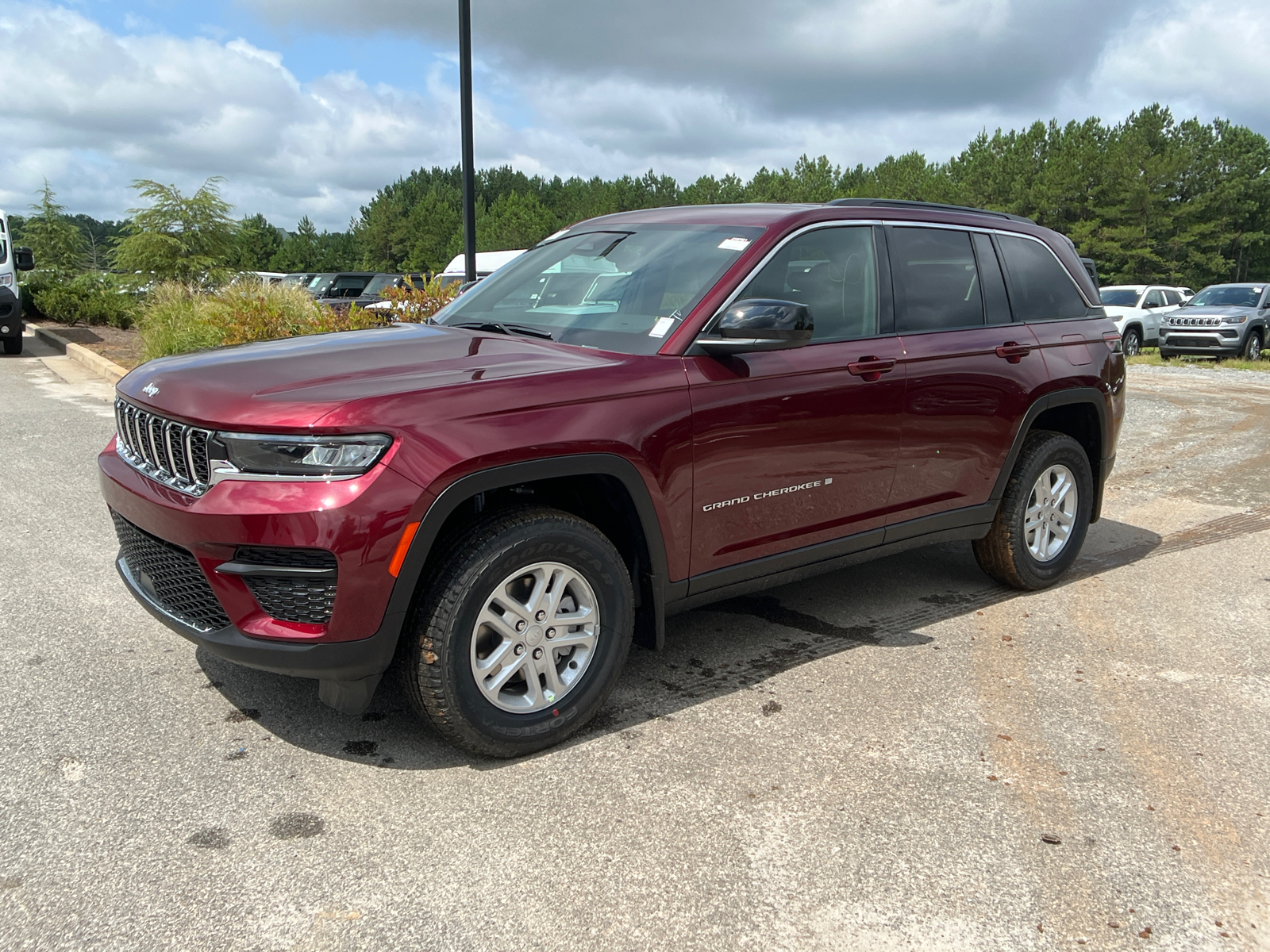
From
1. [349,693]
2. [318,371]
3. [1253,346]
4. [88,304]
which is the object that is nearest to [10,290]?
[88,304]

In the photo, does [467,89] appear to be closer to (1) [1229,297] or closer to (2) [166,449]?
(2) [166,449]

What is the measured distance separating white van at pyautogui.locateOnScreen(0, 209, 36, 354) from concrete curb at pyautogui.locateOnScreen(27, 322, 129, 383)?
30.0 inches

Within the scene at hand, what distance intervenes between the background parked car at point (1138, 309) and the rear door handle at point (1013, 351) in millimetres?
20592

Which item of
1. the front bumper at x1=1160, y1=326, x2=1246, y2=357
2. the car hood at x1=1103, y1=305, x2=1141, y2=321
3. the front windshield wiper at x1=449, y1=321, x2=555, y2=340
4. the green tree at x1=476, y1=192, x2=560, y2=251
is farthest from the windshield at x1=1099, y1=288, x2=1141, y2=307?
the green tree at x1=476, y1=192, x2=560, y2=251

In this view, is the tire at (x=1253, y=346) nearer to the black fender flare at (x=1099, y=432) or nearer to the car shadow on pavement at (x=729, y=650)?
the car shadow on pavement at (x=729, y=650)

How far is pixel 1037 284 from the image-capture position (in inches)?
205

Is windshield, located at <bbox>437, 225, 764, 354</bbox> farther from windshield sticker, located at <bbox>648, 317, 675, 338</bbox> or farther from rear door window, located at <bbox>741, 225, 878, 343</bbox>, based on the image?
rear door window, located at <bbox>741, 225, 878, 343</bbox>

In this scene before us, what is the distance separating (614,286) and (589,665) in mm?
1519

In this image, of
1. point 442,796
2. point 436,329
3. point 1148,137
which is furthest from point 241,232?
point 1148,137

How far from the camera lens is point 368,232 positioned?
11119 cm

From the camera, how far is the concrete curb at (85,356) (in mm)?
13172

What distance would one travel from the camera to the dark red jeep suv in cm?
302

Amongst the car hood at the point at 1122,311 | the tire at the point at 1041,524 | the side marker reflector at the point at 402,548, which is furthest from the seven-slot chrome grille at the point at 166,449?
the car hood at the point at 1122,311

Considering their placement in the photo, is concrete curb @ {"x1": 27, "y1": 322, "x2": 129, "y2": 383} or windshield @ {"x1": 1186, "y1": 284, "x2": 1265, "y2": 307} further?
windshield @ {"x1": 1186, "y1": 284, "x2": 1265, "y2": 307}
